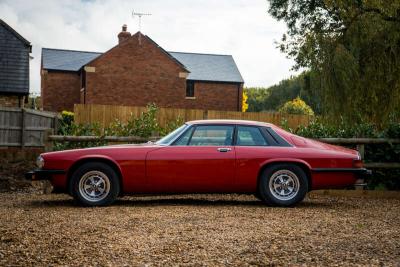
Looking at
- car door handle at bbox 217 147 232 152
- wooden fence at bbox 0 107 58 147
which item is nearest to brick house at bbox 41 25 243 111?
wooden fence at bbox 0 107 58 147

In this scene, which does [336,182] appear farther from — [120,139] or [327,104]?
[120,139]

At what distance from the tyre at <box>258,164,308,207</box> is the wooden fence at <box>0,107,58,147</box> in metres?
12.4

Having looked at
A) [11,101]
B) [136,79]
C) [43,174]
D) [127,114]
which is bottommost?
[43,174]

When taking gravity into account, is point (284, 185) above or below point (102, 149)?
below

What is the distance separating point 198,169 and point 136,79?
28.6 meters

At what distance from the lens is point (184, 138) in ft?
31.2

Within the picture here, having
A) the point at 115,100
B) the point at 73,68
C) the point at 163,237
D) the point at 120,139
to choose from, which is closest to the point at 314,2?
the point at 115,100

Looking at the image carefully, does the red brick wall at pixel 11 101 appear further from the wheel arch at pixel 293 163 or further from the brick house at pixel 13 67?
the wheel arch at pixel 293 163

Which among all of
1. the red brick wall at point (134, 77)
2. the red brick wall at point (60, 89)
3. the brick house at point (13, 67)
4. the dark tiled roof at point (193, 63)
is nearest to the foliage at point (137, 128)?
the brick house at point (13, 67)

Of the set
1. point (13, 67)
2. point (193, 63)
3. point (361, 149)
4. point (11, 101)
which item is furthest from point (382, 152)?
point (193, 63)

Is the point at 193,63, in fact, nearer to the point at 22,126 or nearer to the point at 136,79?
the point at 136,79

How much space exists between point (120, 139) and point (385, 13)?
6.05 meters

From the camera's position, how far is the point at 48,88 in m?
40.0

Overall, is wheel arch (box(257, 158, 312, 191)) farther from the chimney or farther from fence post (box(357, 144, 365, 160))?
the chimney
